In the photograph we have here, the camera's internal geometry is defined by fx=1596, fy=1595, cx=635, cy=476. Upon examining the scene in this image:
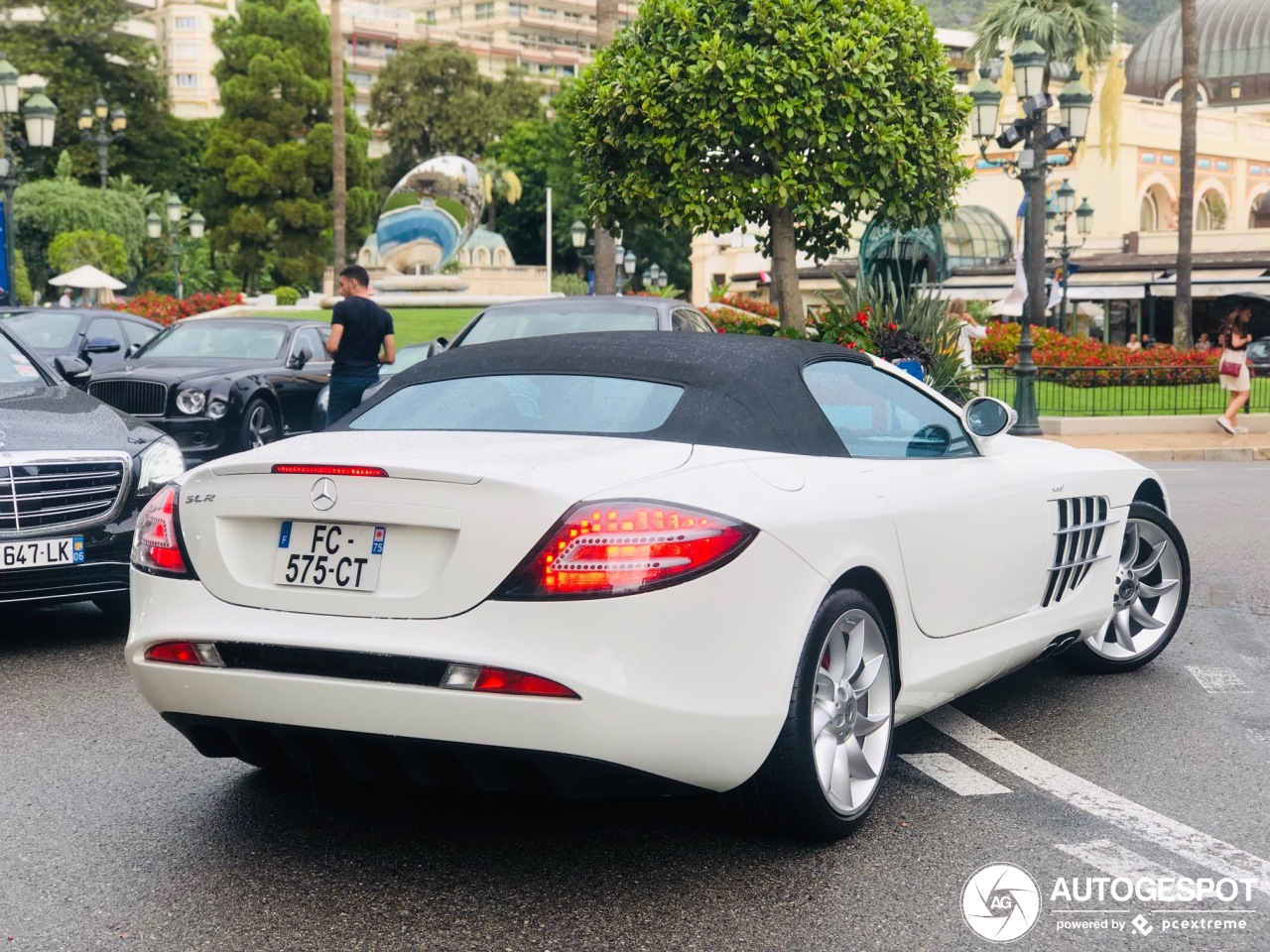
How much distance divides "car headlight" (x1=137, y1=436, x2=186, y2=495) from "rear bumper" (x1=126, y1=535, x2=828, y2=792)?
348 centimetres

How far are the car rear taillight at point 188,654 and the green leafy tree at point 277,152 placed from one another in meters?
65.3

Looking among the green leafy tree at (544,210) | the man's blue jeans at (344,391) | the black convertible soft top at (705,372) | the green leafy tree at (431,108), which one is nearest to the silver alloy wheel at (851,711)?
the black convertible soft top at (705,372)

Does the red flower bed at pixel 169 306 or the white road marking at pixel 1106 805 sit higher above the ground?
the red flower bed at pixel 169 306

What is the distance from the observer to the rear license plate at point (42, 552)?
677cm

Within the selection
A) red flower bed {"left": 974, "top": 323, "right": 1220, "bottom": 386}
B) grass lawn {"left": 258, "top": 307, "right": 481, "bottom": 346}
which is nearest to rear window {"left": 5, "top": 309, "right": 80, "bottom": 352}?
red flower bed {"left": 974, "top": 323, "right": 1220, "bottom": 386}

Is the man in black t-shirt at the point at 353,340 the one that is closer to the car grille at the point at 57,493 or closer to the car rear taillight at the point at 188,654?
the car grille at the point at 57,493

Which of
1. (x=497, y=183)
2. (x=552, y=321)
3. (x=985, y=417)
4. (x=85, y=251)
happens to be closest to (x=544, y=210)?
(x=497, y=183)

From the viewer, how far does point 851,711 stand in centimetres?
438

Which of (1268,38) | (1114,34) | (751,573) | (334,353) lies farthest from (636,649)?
(1268,38)

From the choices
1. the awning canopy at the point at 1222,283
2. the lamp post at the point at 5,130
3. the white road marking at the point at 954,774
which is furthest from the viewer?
the awning canopy at the point at 1222,283

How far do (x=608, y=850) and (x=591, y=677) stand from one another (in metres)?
0.82

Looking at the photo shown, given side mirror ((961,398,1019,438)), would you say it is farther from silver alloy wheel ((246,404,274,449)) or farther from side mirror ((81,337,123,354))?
silver alloy wheel ((246,404,274,449))

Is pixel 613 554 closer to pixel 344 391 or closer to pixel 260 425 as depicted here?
pixel 344 391

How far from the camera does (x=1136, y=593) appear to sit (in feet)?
21.6
